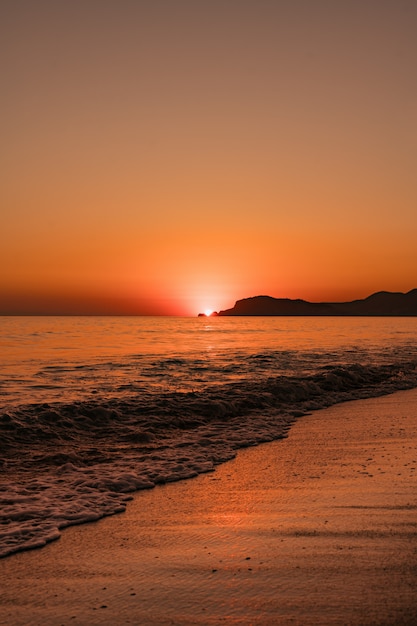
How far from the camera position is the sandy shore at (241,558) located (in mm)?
3492

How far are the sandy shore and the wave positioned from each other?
1.65 ft

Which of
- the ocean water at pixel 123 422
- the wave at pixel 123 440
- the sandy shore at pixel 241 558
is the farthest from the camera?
the ocean water at pixel 123 422

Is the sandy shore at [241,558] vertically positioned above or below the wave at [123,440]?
above

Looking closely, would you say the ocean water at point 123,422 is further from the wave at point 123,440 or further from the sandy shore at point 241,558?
the sandy shore at point 241,558

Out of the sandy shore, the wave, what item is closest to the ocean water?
the wave

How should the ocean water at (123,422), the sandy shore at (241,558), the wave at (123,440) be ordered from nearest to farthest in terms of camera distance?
the sandy shore at (241,558) < the wave at (123,440) < the ocean water at (123,422)

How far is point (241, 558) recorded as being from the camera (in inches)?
169

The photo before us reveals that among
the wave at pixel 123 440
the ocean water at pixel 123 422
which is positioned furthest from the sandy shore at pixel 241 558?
the ocean water at pixel 123 422

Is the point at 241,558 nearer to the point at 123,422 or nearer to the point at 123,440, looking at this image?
the point at 123,440

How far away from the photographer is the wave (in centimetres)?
602

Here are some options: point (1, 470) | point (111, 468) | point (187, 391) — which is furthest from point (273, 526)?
point (187, 391)

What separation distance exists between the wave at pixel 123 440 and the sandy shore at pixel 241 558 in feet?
1.65

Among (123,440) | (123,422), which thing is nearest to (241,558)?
(123,440)

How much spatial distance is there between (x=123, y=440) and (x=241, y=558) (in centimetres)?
653
